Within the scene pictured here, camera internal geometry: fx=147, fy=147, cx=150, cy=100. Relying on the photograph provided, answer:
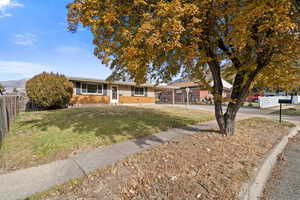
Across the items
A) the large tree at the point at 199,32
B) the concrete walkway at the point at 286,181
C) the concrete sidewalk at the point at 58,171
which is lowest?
the concrete walkway at the point at 286,181

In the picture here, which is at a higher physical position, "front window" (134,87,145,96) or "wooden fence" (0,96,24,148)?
"front window" (134,87,145,96)

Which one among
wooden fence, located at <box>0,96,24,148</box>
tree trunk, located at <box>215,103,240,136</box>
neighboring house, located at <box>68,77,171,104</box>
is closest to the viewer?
wooden fence, located at <box>0,96,24,148</box>

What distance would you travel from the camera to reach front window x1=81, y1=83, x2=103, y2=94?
50.7 ft

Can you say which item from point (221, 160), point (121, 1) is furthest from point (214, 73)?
point (121, 1)

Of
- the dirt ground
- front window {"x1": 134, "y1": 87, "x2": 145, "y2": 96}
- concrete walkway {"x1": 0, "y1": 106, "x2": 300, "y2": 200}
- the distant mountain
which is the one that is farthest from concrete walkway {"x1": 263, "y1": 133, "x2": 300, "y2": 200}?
the distant mountain

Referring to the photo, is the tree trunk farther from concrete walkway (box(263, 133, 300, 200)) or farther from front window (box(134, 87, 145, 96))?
front window (box(134, 87, 145, 96))

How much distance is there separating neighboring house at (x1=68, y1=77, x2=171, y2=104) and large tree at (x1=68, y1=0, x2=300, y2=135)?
9.79m

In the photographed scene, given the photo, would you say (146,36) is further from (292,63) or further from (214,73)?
(292,63)

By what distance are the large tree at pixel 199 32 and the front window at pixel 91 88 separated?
40.9 feet

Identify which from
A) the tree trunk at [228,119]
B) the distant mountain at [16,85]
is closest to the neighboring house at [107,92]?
the distant mountain at [16,85]

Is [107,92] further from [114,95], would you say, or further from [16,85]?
[16,85]

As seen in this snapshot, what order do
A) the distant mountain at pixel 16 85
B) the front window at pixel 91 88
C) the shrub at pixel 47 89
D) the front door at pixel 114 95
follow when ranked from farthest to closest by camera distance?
the front door at pixel 114 95
the front window at pixel 91 88
the distant mountain at pixel 16 85
the shrub at pixel 47 89

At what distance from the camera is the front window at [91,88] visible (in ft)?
50.7

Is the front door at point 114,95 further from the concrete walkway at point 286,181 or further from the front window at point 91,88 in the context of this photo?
the concrete walkway at point 286,181
